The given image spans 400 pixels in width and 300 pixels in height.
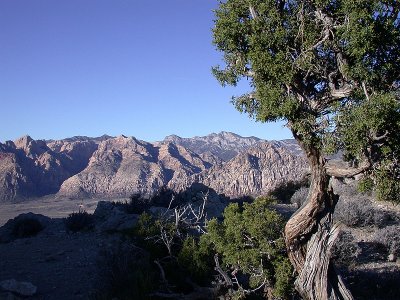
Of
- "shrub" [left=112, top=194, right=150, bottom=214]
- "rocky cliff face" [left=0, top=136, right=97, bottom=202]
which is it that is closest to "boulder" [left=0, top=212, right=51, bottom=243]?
"shrub" [left=112, top=194, right=150, bottom=214]

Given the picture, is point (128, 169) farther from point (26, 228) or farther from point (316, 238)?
point (316, 238)

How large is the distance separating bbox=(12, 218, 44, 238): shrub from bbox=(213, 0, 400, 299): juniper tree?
14192 millimetres

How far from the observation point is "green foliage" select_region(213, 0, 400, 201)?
19.6ft

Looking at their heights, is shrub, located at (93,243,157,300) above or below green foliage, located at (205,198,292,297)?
below

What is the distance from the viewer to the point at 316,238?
7.09 m

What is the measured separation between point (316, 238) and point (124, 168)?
195ft

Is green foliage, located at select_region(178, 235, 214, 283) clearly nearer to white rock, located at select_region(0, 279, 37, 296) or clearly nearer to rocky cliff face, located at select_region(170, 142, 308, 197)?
white rock, located at select_region(0, 279, 37, 296)

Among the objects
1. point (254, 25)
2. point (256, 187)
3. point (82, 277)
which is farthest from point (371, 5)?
point (256, 187)

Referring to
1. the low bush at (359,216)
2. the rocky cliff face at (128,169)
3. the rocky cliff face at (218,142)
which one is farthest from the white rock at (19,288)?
the rocky cliff face at (218,142)

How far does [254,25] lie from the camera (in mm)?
6738

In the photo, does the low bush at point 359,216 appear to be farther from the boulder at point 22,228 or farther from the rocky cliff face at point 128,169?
the rocky cliff face at point 128,169

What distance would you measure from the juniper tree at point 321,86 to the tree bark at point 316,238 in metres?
0.02

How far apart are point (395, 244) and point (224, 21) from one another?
916 centimetres

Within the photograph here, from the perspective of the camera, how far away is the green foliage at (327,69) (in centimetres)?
598
